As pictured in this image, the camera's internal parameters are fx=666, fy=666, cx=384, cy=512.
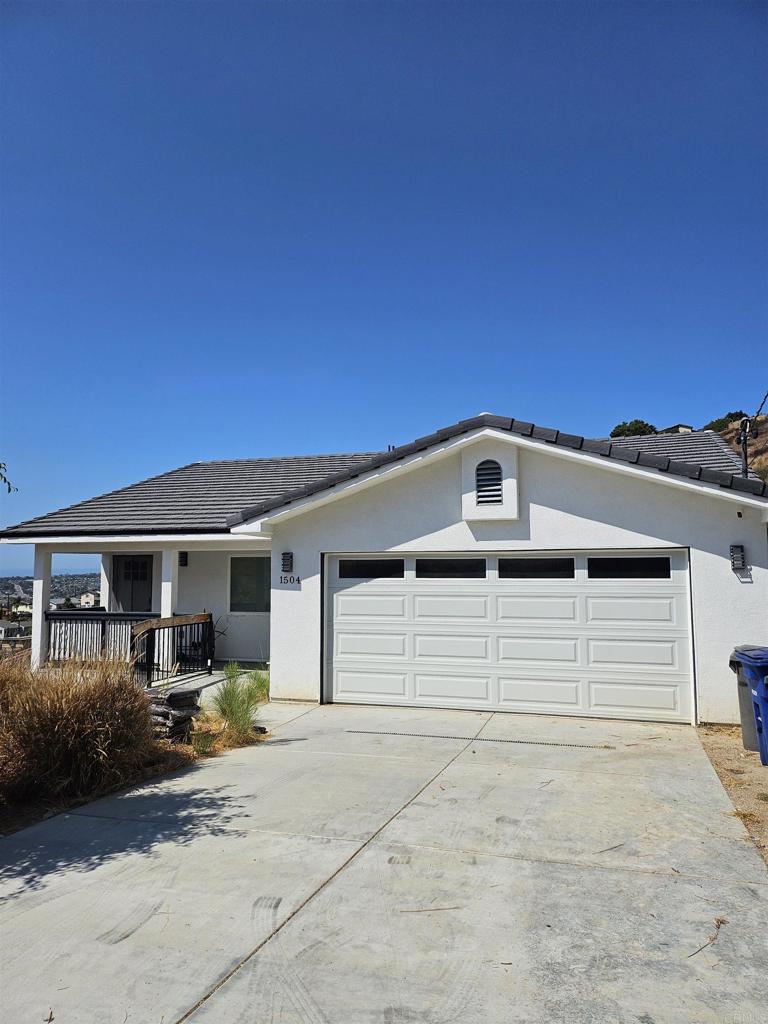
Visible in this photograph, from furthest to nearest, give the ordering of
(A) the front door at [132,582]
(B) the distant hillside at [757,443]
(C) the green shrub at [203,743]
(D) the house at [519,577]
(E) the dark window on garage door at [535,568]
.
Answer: (B) the distant hillside at [757,443], (A) the front door at [132,582], (E) the dark window on garage door at [535,568], (D) the house at [519,577], (C) the green shrub at [203,743]

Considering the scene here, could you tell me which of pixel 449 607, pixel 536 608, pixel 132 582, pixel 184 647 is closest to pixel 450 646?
pixel 449 607

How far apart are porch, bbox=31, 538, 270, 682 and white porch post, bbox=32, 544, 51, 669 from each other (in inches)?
0.9

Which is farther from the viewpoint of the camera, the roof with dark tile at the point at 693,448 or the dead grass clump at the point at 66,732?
the roof with dark tile at the point at 693,448

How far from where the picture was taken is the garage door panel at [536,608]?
10.2m

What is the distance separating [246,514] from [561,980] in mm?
9188

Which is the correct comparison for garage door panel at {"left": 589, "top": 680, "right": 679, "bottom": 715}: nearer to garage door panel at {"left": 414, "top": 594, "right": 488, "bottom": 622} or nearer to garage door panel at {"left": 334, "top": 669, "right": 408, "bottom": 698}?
garage door panel at {"left": 414, "top": 594, "right": 488, "bottom": 622}

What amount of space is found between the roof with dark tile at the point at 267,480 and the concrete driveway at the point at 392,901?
442 centimetres

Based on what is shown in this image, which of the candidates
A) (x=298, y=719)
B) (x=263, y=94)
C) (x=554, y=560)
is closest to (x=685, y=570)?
(x=554, y=560)

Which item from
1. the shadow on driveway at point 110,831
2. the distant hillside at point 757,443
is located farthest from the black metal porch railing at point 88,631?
the distant hillside at point 757,443

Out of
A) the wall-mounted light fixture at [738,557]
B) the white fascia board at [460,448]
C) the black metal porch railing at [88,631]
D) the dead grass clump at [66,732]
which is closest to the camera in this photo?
the dead grass clump at [66,732]

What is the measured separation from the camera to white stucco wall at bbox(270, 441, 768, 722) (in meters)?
9.48

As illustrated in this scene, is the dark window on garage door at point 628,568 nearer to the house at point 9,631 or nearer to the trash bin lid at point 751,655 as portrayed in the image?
the trash bin lid at point 751,655

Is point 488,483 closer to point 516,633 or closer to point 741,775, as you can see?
point 516,633

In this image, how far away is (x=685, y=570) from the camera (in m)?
9.81
